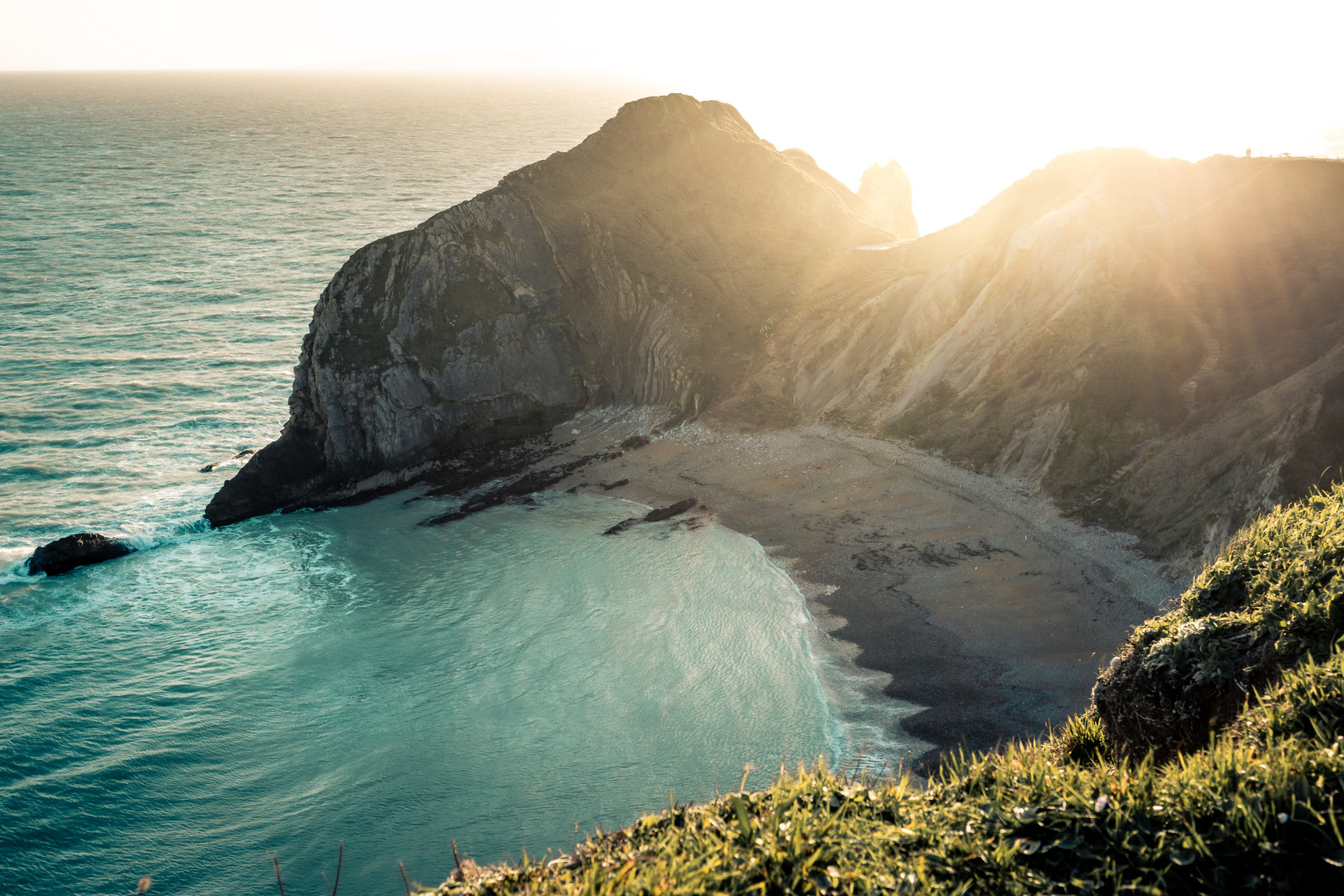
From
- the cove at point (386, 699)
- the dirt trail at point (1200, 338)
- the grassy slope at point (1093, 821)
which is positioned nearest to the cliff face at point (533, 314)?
the cove at point (386, 699)

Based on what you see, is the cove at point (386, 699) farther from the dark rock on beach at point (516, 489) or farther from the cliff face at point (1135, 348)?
the cliff face at point (1135, 348)

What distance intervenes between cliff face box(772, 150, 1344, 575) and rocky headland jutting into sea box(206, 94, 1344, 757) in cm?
12

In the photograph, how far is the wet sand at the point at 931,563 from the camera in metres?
21.8

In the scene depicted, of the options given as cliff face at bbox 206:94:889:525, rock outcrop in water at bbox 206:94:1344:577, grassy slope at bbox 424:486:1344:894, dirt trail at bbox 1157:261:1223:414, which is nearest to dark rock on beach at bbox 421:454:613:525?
rock outcrop in water at bbox 206:94:1344:577

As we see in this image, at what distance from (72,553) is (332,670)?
1813 cm

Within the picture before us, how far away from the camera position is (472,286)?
1746 inches

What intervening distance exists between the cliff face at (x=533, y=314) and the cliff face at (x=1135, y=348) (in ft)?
25.7

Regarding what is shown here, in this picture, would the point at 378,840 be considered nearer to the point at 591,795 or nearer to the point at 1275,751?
the point at 591,795

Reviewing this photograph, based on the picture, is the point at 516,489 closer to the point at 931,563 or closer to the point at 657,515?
the point at 657,515

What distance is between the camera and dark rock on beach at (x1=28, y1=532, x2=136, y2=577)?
34.2m

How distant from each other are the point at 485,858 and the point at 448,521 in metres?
21.3

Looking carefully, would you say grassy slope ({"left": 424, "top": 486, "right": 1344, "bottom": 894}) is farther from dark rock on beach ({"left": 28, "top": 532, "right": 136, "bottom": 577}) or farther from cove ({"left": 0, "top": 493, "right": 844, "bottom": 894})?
dark rock on beach ({"left": 28, "top": 532, "right": 136, "bottom": 577})

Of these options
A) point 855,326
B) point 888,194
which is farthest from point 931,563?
point 888,194

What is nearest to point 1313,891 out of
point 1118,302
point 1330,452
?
point 1330,452
